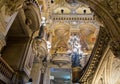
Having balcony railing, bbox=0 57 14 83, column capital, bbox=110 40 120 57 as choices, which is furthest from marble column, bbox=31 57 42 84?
column capital, bbox=110 40 120 57

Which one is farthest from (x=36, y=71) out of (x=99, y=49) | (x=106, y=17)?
(x=106, y=17)

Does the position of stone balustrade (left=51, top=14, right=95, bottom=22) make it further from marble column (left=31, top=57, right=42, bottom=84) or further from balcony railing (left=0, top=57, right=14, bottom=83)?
balcony railing (left=0, top=57, right=14, bottom=83)

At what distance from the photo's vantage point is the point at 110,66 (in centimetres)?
496

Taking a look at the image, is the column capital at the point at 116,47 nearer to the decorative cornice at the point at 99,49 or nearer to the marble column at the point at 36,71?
the decorative cornice at the point at 99,49

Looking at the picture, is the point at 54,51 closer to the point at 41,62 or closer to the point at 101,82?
the point at 41,62

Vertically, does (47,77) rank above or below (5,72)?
below

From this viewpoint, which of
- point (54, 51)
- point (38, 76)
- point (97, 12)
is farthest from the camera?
point (54, 51)

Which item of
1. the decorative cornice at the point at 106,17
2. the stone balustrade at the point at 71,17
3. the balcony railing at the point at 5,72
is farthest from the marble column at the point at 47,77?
the decorative cornice at the point at 106,17

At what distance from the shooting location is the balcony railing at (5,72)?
21.2 ft

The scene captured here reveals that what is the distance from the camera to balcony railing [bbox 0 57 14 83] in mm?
6465

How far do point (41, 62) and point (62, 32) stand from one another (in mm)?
5941

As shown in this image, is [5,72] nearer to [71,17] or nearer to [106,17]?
[106,17]

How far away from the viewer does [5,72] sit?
22.7 ft

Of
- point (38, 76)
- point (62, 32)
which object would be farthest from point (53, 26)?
point (38, 76)
